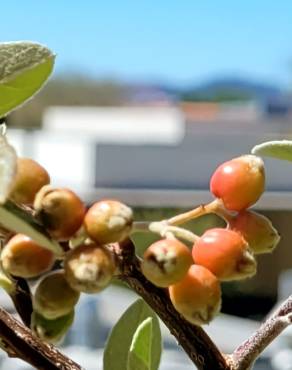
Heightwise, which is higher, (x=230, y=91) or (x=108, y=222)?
(x=108, y=222)

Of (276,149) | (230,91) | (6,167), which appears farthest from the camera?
(230,91)

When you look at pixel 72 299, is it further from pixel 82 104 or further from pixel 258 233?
pixel 82 104

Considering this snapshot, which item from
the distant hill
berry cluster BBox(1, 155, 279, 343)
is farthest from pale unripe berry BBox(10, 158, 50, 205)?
the distant hill

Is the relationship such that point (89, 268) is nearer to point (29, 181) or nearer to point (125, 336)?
point (29, 181)

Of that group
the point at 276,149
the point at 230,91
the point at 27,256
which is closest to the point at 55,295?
the point at 27,256

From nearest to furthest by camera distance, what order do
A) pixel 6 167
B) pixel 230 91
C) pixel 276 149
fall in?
pixel 6 167
pixel 276 149
pixel 230 91

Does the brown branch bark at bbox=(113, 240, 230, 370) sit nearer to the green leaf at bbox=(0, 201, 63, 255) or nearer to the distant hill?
the green leaf at bbox=(0, 201, 63, 255)

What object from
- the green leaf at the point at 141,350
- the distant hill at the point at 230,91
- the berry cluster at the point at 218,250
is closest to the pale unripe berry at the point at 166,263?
the berry cluster at the point at 218,250

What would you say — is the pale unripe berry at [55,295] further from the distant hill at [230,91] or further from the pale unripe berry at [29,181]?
the distant hill at [230,91]
